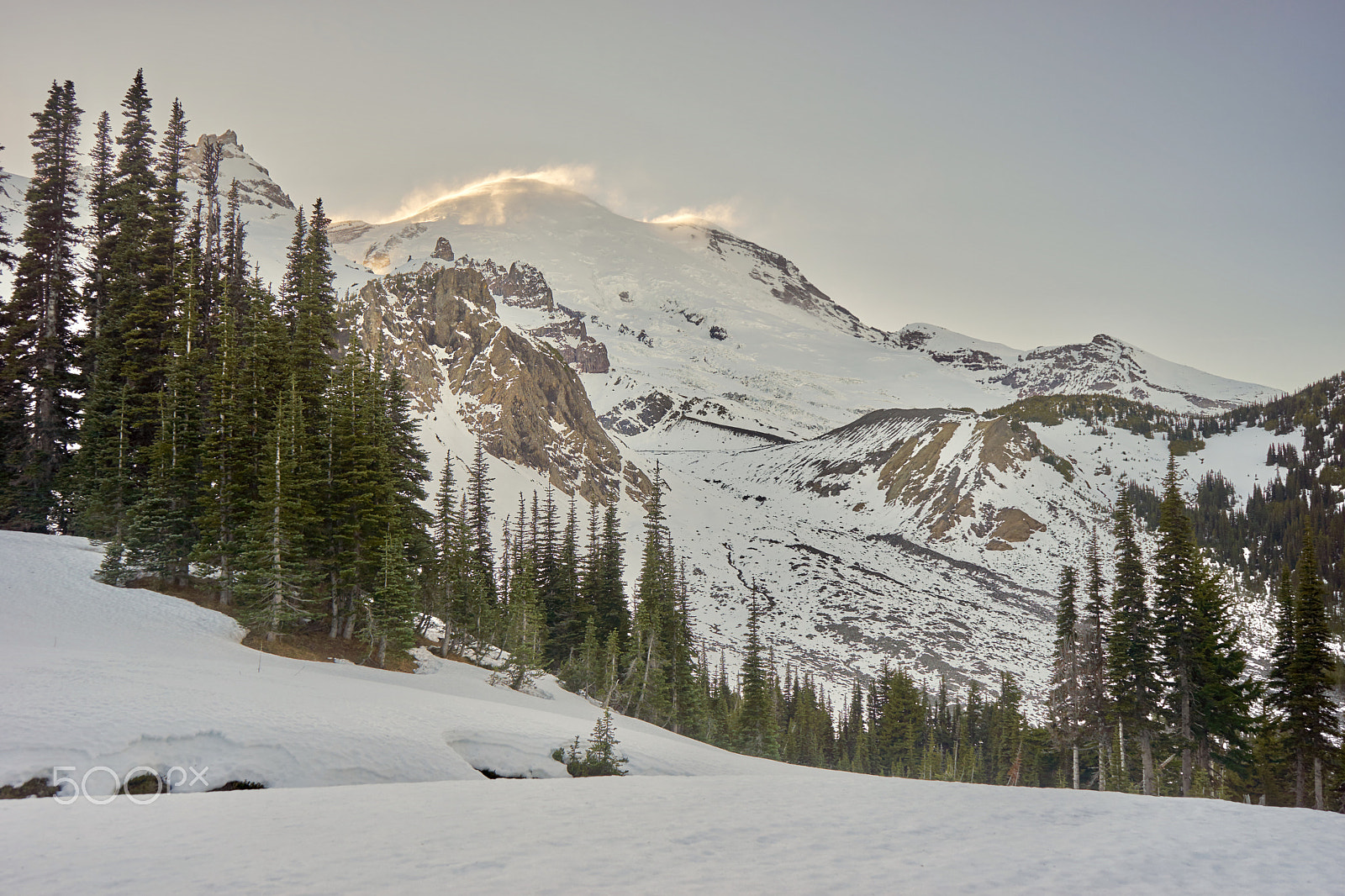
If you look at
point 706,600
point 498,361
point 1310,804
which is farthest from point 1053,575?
point 1310,804

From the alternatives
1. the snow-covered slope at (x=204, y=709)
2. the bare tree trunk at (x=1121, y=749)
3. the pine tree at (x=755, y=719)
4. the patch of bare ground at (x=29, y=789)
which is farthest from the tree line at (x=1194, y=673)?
the patch of bare ground at (x=29, y=789)

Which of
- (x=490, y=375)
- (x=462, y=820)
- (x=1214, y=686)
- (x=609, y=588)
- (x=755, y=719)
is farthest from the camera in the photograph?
(x=490, y=375)

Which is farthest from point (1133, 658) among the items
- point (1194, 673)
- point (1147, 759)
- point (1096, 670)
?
point (1147, 759)

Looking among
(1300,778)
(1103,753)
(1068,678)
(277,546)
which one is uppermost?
(277,546)

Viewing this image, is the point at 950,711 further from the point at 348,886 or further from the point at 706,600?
the point at 348,886

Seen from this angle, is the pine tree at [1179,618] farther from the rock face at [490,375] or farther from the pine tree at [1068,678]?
the rock face at [490,375]

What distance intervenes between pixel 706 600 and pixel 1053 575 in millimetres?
95814

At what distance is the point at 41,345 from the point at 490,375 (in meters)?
135

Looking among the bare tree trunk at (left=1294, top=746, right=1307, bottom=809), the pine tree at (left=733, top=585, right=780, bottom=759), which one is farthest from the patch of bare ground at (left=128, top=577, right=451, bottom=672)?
the bare tree trunk at (left=1294, top=746, right=1307, bottom=809)

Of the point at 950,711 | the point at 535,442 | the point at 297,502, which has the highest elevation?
the point at 535,442

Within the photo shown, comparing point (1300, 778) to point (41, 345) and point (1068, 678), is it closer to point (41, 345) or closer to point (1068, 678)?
point (1068, 678)

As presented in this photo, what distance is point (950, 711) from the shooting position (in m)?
86.9

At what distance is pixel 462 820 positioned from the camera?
10.0 metres

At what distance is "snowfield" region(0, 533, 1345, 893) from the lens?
7.62 metres
